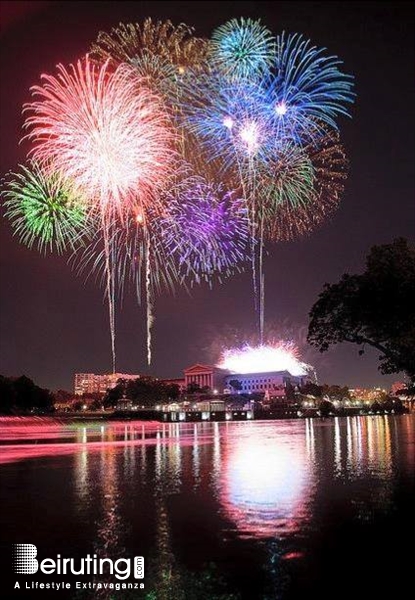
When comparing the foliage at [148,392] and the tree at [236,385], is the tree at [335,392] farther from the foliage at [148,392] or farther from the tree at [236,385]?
the foliage at [148,392]

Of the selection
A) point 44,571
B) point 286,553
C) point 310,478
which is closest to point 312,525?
point 286,553

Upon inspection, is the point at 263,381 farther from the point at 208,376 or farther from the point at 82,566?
the point at 82,566

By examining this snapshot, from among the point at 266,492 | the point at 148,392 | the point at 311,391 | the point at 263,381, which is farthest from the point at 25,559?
the point at 263,381

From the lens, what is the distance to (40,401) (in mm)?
115312

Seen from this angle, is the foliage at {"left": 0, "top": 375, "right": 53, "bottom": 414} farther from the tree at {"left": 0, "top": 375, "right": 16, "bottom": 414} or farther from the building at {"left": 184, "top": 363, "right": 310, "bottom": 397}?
the building at {"left": 184, "top": 363, "right": 310, "bottom": 397}

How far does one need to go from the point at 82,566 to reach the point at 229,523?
307 cm

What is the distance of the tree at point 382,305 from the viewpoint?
2978 cm

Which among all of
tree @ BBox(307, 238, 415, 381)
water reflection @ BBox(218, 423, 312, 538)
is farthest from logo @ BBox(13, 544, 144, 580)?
tree @ BBox(307, 238, 415, 381)

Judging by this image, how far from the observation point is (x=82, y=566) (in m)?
8.26

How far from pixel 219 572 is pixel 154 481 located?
28.7 feet

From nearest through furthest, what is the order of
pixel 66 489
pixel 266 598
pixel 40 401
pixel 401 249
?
pixel 266 598 < pixel 66 489 < pixel 401 249 < pixel 40 401

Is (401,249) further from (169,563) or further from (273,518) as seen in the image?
(169,563)

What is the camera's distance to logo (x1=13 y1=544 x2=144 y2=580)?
8000mm

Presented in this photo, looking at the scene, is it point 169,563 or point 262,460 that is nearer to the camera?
point 169,563
